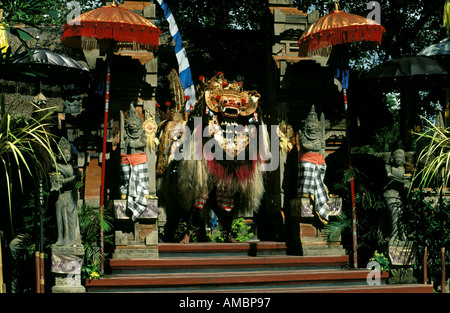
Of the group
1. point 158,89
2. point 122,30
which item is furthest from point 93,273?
point 158,89

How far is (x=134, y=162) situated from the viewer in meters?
10.1

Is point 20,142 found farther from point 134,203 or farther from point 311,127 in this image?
point 311,127

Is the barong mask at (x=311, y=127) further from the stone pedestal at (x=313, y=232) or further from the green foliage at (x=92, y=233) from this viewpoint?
the green foliage at (x=92, y=233)

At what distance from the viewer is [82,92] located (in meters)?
13.3

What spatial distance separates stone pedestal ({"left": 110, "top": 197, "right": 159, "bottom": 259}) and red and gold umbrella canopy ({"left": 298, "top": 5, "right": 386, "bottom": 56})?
3769mm

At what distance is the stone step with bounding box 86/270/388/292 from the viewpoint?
9.12 metres

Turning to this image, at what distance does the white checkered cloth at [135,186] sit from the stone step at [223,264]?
775mm

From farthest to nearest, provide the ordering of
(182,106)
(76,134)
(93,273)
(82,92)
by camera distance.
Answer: (82,92) < (182,106) < (76,134) < (93,273)

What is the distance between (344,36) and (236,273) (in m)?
4.24

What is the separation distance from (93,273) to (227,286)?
1999 mm

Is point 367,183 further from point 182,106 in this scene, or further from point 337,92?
point 182,106

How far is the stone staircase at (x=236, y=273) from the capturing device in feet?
30.2

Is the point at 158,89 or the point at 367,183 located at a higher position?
the point at 158,89

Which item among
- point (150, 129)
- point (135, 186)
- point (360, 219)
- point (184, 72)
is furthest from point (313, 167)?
point (184, 72)
